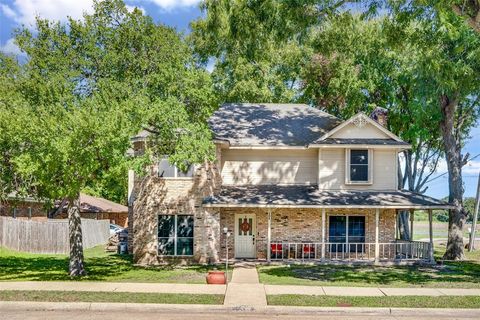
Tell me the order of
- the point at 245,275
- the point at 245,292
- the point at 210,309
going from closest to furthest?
the point at 210,309
the point at 245,292
the point at 245,275

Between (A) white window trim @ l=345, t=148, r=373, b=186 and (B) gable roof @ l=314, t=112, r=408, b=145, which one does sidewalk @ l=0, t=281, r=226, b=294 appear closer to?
(A) white window trim @ l=345, t=148, r=373, b=186

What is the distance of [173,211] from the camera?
24.5 meters

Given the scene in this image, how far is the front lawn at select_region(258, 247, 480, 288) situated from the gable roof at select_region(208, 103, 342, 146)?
6477 millimetres

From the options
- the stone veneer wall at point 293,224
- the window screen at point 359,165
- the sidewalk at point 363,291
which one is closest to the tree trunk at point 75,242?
the sidewalk at point 363,291

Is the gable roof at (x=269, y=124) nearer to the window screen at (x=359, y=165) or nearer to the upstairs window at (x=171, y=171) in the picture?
the upstairs window at (x=171, y=171)

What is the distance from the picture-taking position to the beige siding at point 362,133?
2647 centimetres

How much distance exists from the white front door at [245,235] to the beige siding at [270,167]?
178 cm

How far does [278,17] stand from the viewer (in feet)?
66.2

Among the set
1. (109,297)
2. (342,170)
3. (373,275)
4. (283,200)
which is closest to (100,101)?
(109,297)

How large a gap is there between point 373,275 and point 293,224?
6.00m

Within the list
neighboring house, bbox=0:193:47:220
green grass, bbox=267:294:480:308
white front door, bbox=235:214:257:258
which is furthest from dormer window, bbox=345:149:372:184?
neighboring house, bbox=0:193:47:220

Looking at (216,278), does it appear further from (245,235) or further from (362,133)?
(362,133)

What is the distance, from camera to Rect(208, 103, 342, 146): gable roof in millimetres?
26922

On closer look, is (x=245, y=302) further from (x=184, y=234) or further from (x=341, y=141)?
(x=341, y=141)
